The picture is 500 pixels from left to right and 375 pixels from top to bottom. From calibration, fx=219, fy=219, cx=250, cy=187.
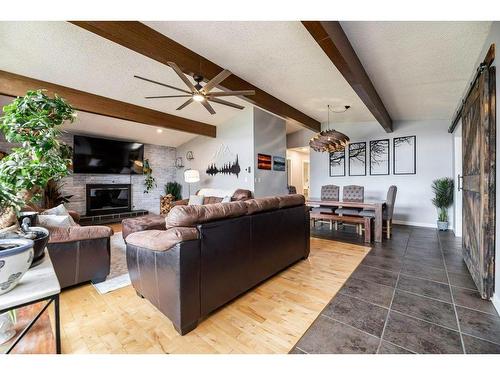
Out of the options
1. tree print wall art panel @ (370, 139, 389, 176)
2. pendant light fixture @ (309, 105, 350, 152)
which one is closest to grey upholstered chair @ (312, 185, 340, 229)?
pendant light fixture @ (309, 105, 350, 152)

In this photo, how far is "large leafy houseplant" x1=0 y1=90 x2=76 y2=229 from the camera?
100 centimetres

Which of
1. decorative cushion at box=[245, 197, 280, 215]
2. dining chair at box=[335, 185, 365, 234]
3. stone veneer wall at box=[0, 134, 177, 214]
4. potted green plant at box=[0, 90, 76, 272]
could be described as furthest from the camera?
stone veneer wall at box=[0, 134, 177, 214]

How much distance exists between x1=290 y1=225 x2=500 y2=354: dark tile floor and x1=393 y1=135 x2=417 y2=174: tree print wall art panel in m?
3.20

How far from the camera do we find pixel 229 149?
6141 millimetres

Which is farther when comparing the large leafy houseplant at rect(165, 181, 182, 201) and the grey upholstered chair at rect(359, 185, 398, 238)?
the large leafy houseplant at rect(165, 181, 182, 201)

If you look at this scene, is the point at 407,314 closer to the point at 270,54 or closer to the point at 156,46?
the point at 270,54

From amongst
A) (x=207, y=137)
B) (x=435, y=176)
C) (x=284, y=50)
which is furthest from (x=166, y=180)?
(x=435, y=176)

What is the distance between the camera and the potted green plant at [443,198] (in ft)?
16.0

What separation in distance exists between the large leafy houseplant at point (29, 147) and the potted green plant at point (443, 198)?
646cm

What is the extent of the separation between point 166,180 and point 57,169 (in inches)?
270

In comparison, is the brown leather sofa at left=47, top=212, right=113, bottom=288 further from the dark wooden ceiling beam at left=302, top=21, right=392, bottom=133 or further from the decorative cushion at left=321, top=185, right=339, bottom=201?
the decorative cushion at left=321, top=185, right=339, bottom=201

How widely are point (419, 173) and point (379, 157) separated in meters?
0.99

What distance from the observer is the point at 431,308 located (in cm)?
191

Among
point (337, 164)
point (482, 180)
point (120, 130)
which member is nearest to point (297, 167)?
point (337, 164)
